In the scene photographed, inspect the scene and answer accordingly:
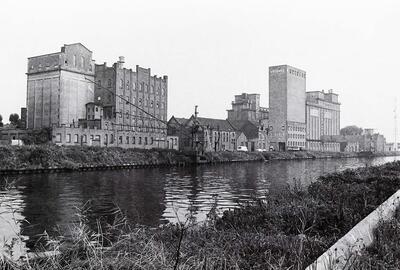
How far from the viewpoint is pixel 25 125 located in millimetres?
68812

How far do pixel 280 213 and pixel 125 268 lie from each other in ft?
19.7

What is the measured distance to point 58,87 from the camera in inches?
2462

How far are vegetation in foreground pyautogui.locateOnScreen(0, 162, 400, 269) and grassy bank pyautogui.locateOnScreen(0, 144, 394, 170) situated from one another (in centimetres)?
3605

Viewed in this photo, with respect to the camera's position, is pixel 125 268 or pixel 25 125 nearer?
pixel 125 268

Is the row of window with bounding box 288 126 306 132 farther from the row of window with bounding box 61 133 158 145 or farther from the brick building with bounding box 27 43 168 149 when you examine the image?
the row of window with bounding box 61 133 158 145

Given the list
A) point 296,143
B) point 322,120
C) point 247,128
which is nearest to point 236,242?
point 247,128

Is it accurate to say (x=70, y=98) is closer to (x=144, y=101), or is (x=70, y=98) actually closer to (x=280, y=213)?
(x=144, y=101)

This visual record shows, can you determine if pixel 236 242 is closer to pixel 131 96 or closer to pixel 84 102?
pixel 84 102

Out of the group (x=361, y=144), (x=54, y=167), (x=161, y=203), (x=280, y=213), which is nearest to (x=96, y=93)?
(x=54, y=167)

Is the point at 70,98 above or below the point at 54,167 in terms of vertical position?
above

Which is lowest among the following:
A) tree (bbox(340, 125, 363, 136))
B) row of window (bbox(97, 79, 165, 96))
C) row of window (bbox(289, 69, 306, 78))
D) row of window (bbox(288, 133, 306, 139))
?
row of window (bbox(288, 133, 306, 139))

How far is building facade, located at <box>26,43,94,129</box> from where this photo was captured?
62562mm

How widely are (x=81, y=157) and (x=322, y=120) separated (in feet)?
385

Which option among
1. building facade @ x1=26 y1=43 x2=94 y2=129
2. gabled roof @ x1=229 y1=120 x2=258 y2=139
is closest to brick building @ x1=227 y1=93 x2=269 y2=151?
gabled roof @ x1=229 y1=120 x2=258 y2=139
